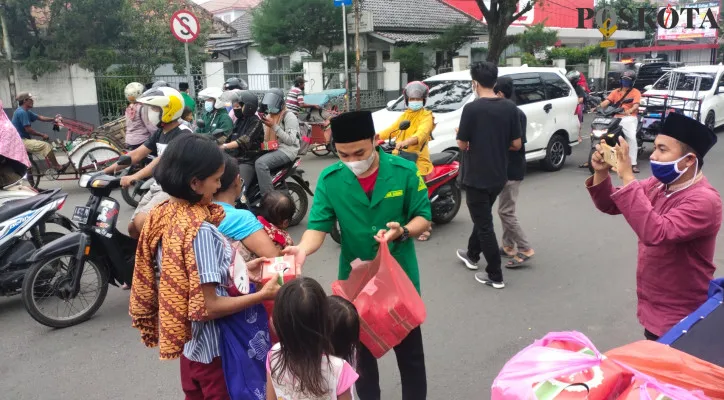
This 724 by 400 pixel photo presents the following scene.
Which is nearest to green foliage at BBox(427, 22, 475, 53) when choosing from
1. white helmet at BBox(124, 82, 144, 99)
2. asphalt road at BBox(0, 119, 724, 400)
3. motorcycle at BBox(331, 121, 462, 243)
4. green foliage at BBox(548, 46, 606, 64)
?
green foliage at BBox(548, 46, 606, 64)

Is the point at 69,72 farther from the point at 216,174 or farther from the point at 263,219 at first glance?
the point at 216,174

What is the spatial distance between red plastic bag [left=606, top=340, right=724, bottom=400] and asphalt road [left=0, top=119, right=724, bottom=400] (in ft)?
6.63

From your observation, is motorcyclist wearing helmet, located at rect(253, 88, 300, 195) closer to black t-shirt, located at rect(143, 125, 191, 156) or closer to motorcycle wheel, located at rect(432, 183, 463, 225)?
black t-shirt, located at rect(143, 125, 191, 156)

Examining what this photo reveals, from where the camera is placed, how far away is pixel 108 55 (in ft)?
46.1

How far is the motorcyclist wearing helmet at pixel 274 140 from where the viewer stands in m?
6.36

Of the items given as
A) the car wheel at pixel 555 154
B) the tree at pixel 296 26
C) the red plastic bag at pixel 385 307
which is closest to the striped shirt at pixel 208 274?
the red plastic bag at pixel 385 307

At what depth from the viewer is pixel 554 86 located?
10.1m

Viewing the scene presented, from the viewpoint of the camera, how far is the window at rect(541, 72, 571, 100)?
393 inches

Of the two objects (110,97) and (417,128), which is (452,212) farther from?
(110,97)

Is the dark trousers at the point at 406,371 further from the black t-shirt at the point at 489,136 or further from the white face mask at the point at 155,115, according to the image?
the white face mask at the point at 155,115

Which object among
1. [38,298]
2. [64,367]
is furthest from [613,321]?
[38,298]

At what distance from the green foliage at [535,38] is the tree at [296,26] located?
894cm

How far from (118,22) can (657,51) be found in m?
38.3

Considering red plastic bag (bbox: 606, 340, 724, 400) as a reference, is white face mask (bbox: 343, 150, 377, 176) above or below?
above
